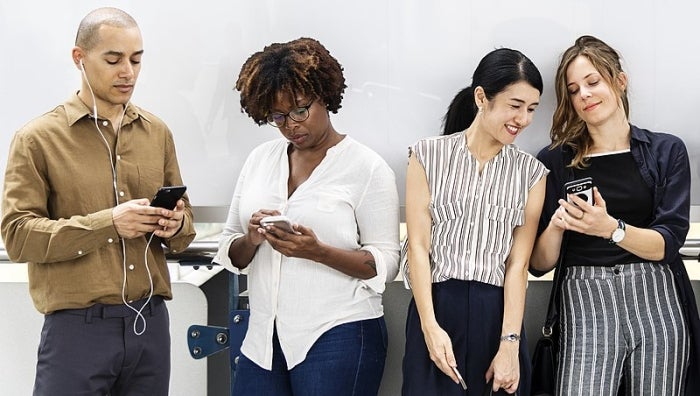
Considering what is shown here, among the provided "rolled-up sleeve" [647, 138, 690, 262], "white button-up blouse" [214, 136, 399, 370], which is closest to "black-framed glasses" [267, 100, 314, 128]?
"white button-up blouse" [214, 136, 399, 370]

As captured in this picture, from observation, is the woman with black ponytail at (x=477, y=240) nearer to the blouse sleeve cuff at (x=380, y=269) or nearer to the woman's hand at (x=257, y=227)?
the blouse sleeve cuff at (x=380, y=269)

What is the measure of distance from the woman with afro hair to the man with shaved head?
0.87 ft

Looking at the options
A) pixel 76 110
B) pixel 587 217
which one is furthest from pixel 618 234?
pixel 76 110

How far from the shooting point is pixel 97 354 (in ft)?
7.21

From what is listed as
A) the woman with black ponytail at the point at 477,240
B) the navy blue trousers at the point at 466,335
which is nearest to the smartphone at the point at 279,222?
the woman with black ponytail at the point at 477,240

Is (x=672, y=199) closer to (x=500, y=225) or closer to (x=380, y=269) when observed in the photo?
(x=500, y=225)

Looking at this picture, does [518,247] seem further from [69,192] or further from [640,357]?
[69,192]

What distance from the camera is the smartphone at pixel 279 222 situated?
2.21 meters

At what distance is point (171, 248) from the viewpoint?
245 centimetres

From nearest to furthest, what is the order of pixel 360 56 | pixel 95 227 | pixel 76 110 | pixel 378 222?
pixel 95 227 → pixel 76 110 → pixel 378 222 → pixel 360 56

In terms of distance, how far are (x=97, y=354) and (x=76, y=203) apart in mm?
397

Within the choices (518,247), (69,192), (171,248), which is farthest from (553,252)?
(69,192)

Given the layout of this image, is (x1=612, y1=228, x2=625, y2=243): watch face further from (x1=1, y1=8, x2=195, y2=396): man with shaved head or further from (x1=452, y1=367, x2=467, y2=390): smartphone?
(x1=1, y1=8, x2=195, y2=396): man with shaved head

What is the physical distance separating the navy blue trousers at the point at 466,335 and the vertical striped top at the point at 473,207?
38 millimetres
